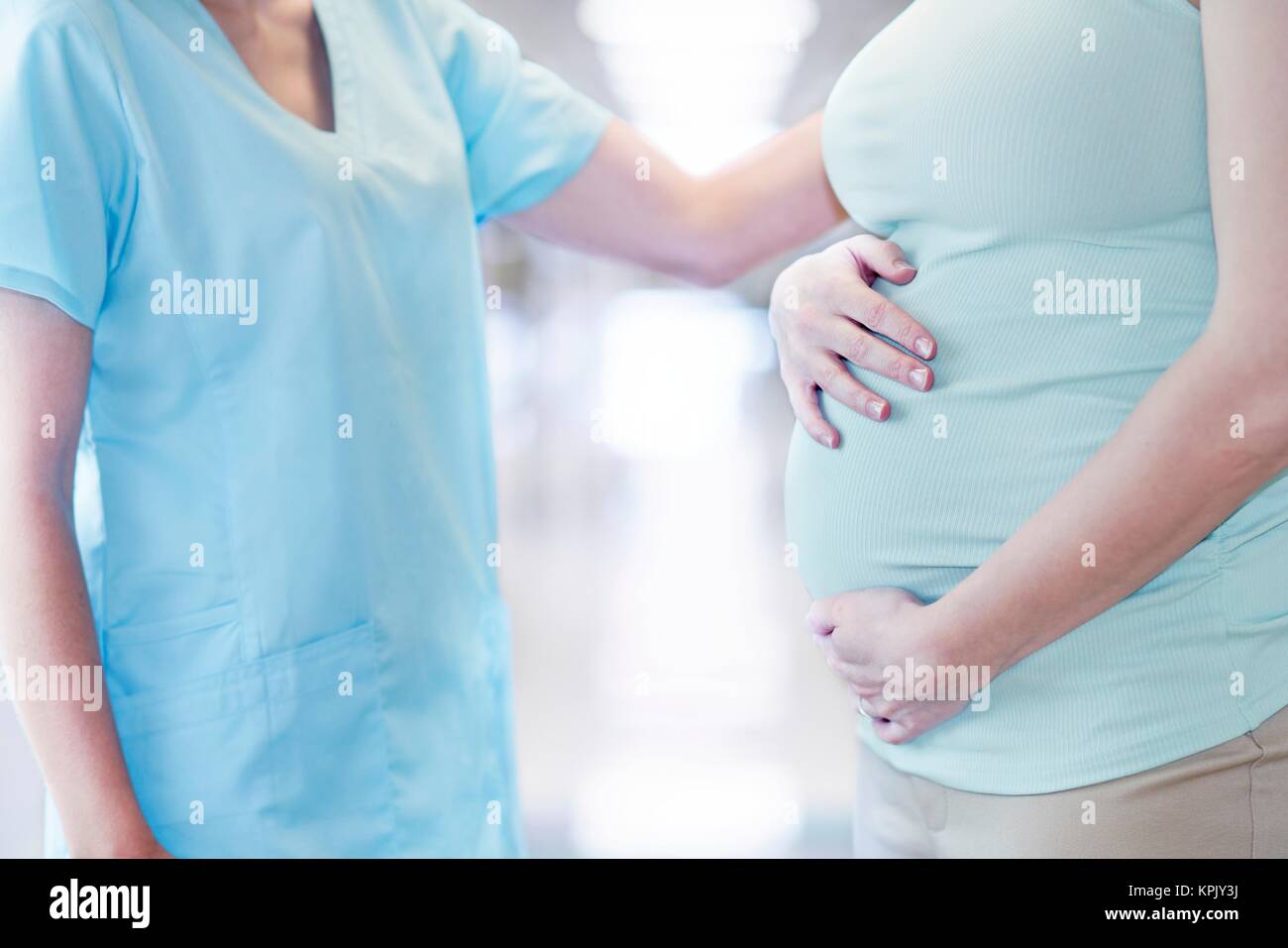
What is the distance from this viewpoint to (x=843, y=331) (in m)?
0.76

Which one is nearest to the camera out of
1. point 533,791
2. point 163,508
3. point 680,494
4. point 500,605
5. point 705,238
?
point 163,508

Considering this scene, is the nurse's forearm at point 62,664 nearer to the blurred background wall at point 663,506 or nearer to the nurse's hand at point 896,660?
the nurse's hand at point 896,660

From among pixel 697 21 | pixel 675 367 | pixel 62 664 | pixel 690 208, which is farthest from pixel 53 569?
pixel 675 367

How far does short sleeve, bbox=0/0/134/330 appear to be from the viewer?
2.16 ft

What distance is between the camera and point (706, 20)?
347 centimetres

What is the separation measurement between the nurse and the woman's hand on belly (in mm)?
134

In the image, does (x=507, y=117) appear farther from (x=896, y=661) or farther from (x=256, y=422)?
(x=896, y=661)

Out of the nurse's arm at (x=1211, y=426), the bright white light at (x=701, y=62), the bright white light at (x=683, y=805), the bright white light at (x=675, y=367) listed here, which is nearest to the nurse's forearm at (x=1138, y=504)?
the nurse's arm at (x=1211, y=426)

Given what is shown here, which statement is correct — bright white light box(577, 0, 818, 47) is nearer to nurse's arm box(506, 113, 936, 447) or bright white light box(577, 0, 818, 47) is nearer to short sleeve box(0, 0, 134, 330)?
nurse's arm box(506, 113, 936, 447)

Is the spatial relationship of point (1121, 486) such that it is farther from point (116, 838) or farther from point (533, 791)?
point (533, 791)

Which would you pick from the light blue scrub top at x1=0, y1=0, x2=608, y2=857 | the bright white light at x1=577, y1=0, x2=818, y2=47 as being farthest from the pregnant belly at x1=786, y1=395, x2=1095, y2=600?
the bright white light at x1=577, y1=0, x2=818, y2=47

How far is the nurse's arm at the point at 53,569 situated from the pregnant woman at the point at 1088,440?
0.51m
